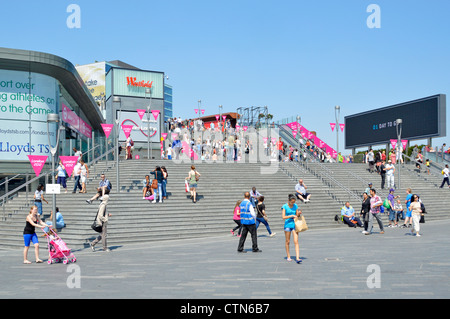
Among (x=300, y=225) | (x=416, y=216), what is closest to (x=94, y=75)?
(x=416, y=216)

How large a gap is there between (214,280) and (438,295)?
396 centimetres

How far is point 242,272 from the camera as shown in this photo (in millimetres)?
9773

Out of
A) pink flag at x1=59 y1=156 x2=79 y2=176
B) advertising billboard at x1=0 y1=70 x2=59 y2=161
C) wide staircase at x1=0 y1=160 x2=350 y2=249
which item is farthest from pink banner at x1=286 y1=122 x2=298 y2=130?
pink flag at x1=59 y1=156 x2=79 y2=176

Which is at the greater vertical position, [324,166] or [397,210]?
[324,166]

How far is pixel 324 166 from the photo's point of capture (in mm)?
30328

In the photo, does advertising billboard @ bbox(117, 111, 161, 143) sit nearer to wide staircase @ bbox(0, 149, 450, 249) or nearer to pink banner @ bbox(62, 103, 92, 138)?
pink banner @ bbox(62, 103, 92, 138)

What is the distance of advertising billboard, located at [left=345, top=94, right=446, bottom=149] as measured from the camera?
38938mm

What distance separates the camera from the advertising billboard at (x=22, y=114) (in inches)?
973

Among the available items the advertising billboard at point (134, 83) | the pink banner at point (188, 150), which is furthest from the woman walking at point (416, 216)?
the advertising billboard at point (134, 83)

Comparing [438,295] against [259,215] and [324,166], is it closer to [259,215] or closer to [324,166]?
[259,215]

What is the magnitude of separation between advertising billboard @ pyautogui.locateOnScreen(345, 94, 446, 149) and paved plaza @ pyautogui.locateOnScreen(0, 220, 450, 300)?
26.9 meters

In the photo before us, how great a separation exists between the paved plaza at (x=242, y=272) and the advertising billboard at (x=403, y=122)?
88.2 feet
